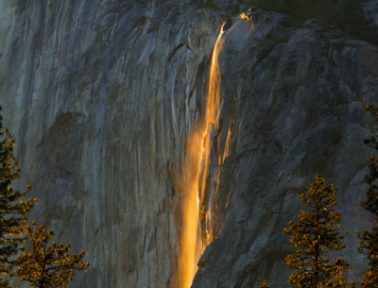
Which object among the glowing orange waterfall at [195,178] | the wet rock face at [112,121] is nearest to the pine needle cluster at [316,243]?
the glowing orange waterfall at [195,178]

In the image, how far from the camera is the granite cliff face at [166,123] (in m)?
33.4

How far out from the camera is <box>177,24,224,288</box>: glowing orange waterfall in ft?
129

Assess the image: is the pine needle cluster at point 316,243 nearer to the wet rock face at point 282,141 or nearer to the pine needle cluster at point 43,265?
the pine needle cluster at point 43,265

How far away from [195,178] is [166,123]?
15.1ft

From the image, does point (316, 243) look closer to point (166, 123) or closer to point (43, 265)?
point (43, 265)

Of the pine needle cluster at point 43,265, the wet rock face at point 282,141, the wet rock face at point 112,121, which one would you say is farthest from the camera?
the wet rock face at point 112,121

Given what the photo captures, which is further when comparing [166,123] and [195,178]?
[166,123]

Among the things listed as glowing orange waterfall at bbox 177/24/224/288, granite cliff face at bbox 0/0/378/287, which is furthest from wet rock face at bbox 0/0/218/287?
glowing orange waterfall at bbox 177/24/224/288

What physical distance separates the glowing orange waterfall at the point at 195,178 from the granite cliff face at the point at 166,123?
689 millimetres

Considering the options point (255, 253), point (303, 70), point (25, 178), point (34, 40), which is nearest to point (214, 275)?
point (255, 253)

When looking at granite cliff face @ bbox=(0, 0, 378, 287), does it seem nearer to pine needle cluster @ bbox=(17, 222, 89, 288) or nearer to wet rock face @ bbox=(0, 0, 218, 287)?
wet rock face @ bbox=(0, 0, 218, 287)

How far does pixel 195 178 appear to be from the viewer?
40.8m

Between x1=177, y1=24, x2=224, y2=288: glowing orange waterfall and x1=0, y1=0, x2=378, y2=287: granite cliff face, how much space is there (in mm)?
689

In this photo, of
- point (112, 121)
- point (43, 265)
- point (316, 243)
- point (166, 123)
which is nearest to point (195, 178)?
point (166, 123)
